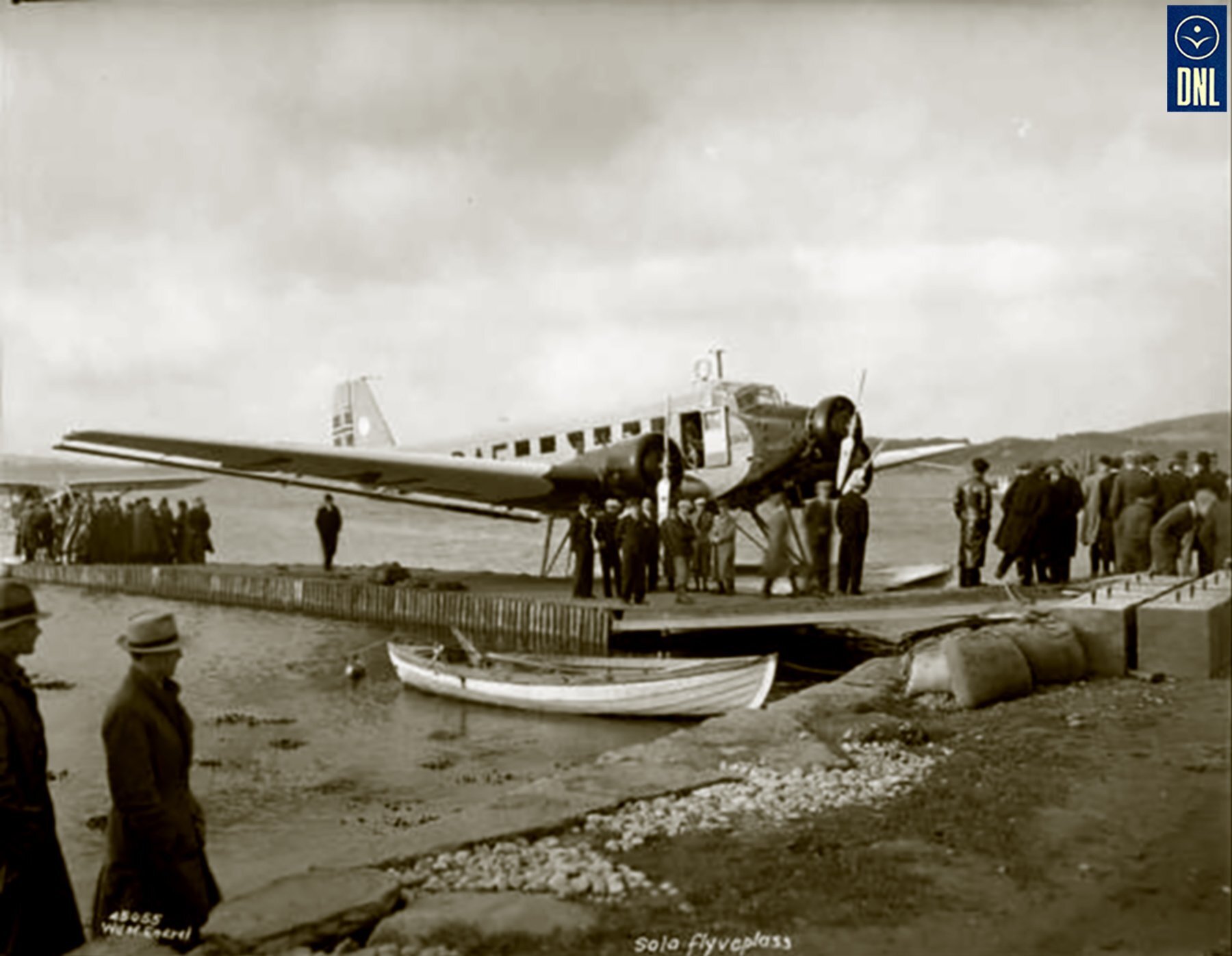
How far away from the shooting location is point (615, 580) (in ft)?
59.0

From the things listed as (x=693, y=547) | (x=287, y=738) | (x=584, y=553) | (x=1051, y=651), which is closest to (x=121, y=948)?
(x=1051, y=651)

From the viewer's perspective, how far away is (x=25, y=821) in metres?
4.12

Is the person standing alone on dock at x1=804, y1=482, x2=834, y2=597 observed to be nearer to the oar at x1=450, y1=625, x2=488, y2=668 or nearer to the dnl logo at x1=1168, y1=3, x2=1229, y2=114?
the oar at x1=450, y1=625, x2=488, y2=668

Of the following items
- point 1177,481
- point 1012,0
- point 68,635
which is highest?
point 1012,0

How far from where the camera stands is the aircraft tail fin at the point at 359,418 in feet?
104

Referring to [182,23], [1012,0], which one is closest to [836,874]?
[1012,0]

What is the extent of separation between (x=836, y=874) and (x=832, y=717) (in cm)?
315

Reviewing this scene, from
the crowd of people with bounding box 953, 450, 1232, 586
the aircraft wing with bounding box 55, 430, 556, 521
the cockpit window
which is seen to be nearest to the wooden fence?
the aircraft wing with bounding box 55, 430, 556, 521

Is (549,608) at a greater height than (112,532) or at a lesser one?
lesser

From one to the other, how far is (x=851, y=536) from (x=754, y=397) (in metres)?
4.86

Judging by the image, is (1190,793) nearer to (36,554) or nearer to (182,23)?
(182,23)

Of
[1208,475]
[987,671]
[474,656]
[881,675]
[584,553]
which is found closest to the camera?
[987,671]

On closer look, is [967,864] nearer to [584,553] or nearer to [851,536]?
[851,536]

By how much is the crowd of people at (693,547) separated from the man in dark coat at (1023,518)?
1.81 m
